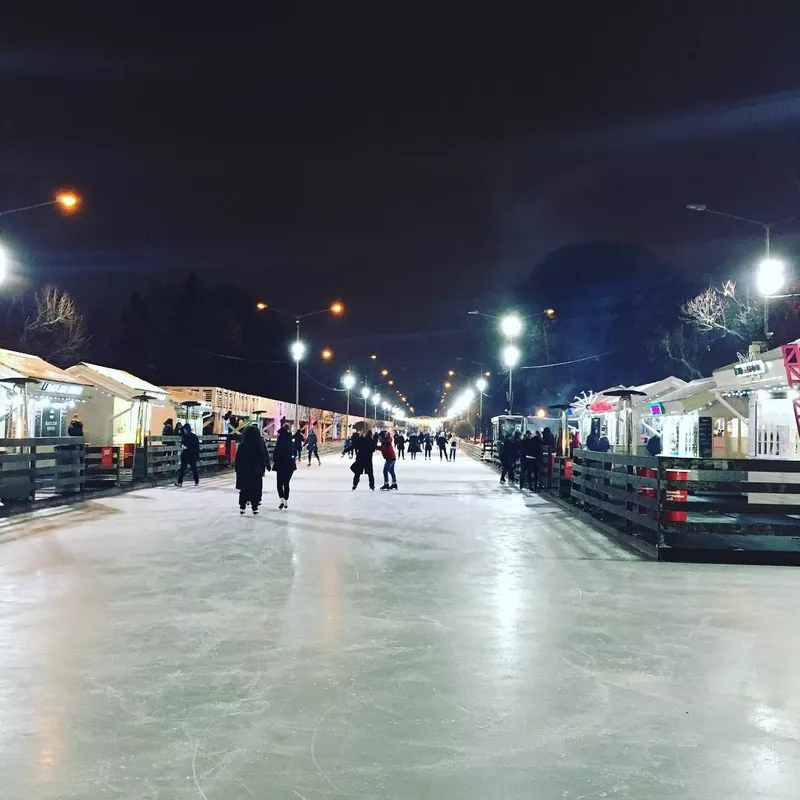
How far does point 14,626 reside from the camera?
6.30 metres

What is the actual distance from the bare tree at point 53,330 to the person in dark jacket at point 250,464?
4769 centimetres

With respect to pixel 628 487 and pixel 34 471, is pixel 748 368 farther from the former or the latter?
pixel 34 471

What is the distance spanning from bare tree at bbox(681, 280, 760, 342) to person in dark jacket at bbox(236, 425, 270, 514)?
32876 mm

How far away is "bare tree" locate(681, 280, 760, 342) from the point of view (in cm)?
4250

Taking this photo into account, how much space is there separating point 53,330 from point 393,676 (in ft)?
201

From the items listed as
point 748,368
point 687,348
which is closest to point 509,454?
point 748,368

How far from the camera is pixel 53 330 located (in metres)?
60.3

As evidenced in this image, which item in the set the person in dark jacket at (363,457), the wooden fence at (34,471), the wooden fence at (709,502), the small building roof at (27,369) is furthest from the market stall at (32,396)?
the wooden fence at (709,502)

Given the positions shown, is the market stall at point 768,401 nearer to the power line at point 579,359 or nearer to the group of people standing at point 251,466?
the group of people standing at point 251,466

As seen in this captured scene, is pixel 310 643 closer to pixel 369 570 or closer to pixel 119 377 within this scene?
pixel 369 570

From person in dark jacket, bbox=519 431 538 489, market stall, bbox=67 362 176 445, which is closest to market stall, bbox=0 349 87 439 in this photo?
market stall, bbox=67 362 176 445

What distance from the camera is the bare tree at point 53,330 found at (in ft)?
192

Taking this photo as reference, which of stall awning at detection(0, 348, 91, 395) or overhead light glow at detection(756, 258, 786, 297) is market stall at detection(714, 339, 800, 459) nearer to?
overhead light glow at detection(756, 258, 786, 297)

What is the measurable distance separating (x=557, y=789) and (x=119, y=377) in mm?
32527
